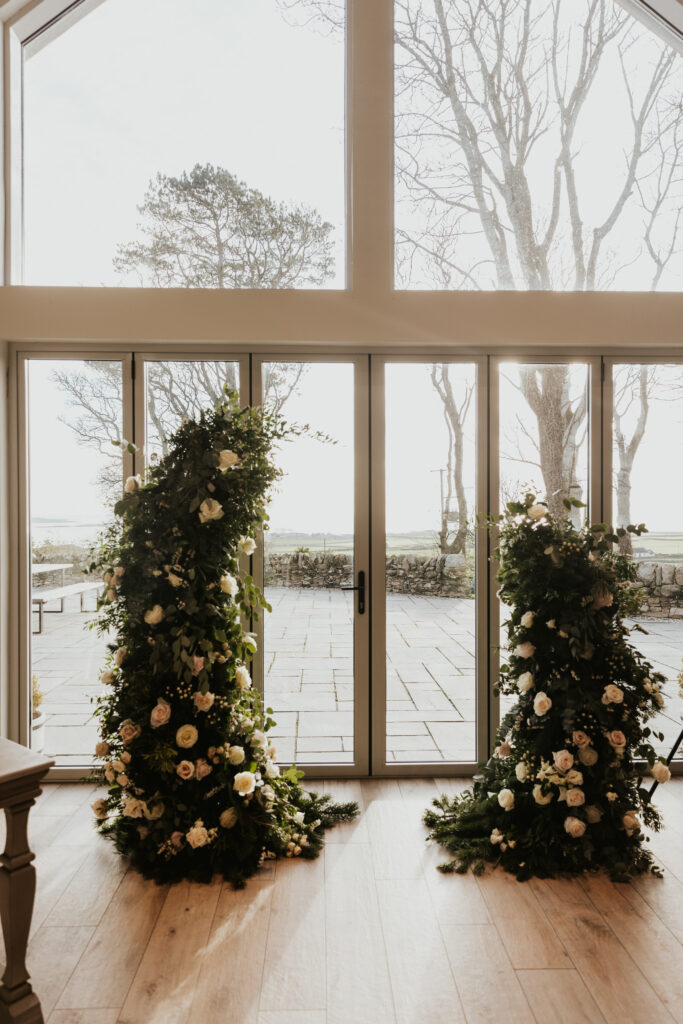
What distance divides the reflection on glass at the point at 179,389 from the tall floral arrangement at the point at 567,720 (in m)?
1.75

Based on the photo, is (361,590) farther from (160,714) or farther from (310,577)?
(160,714)

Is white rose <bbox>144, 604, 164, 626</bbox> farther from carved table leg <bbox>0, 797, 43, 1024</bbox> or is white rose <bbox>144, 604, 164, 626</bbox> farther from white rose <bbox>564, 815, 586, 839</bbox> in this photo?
white rose <bbox>564, 815, 586, 839</bbox>

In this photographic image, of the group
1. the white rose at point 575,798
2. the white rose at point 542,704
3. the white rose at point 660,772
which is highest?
the white rose at point 542,704

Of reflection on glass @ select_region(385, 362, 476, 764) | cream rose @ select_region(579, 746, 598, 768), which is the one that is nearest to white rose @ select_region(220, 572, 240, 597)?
reflection on glass @ select_region(385, 362, 476, 764)

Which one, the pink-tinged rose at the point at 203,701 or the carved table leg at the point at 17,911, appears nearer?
the carved table leg at the point at 17,911

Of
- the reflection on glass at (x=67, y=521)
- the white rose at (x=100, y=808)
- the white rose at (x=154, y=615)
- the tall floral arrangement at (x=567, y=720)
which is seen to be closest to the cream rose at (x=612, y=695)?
the tall floral arrangement at (x=567, y=720)

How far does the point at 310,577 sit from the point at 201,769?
4.18ft

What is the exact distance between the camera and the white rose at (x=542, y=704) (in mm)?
2953

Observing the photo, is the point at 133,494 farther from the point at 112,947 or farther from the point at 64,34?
the point at 64,34

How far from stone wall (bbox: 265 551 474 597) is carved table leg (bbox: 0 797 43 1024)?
2.01 meters

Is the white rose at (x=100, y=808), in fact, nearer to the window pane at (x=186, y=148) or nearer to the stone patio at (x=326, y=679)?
the stone patio at (x=326, y=679)

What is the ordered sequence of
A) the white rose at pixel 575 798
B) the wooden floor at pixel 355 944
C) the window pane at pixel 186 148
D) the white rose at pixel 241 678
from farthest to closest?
the window pane at pixel 186 148 → the white rose at pixel 241 678 → the white rose at pixel 575 798 → the wooden floor at pixel 355 944

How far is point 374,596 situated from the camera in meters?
3.85

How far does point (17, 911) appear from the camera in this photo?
196 cm
